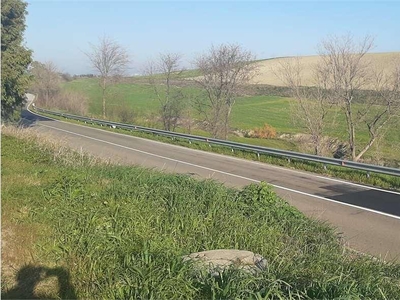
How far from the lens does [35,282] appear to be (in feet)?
17.3

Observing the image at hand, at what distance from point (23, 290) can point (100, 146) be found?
19579mm

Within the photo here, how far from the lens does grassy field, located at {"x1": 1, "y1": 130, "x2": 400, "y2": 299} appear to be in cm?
450

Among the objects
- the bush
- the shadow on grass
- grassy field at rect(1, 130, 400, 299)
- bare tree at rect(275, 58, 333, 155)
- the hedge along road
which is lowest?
the bush

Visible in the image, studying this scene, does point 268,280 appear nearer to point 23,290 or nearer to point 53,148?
point 23,290

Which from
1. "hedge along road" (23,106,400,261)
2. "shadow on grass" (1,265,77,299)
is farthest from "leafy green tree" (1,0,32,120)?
"shadow on grass" (1,265,77,299)

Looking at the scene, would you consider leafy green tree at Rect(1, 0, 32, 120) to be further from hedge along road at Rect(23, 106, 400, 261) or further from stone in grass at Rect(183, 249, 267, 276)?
stone in grass at Rect(183, 249, 267, 276)

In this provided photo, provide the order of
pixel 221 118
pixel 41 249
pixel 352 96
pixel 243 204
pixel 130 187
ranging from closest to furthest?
pixel 41 249
pixel 243 204
pixel 130 187
pixel 352 96
pixel 221 118

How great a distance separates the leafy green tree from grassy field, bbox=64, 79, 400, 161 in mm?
15129

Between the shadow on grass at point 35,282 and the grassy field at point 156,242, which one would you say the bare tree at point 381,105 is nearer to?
the grassy field at point 156,242

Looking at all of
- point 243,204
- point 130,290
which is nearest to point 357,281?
point 130,290

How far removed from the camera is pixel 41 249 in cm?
591

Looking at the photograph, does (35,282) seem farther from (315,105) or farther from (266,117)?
(266,117)

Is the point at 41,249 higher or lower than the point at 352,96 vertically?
lower

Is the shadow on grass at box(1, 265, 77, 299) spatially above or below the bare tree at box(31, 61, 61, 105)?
below
